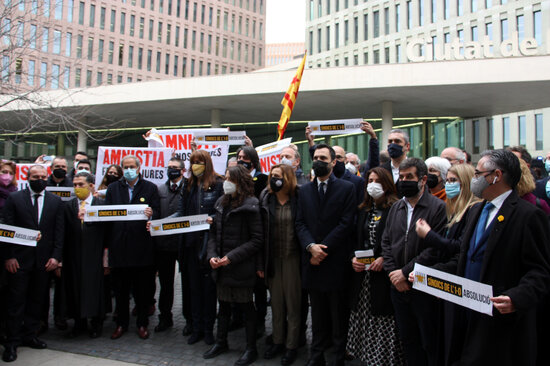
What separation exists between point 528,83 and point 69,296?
2397 cm

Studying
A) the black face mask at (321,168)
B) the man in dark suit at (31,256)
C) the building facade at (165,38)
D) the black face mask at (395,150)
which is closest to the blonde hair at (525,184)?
the black face mask at (395,150)

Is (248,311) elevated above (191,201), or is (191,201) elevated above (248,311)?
(191,201)

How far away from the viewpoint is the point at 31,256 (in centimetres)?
583

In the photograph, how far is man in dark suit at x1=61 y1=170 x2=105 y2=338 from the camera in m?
6.25

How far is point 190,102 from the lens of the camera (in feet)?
92.7

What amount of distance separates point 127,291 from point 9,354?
1526 millimetres

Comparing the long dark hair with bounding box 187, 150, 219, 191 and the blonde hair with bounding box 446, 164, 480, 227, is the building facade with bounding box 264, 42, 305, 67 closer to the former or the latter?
the long dark hair with bounding box 187, 150, 219, 191

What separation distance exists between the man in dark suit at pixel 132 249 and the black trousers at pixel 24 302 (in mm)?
903

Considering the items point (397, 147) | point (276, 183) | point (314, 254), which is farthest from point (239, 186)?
point (397, 147)

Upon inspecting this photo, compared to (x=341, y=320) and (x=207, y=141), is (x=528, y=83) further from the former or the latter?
(x=341, y=320)

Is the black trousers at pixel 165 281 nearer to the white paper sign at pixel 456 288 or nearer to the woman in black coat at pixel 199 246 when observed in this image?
the woman in black coat at pixel 199 246

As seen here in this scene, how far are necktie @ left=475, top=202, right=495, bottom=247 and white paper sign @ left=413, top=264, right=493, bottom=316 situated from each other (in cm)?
37

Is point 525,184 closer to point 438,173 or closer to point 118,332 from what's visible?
point 438,173

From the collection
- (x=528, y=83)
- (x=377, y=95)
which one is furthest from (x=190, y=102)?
(x=528, y=83)
